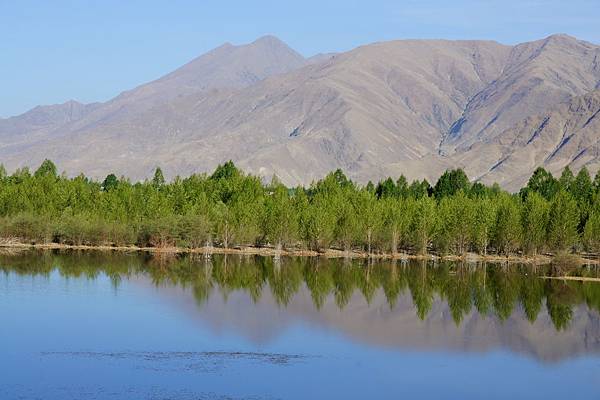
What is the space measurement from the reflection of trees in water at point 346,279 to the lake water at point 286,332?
0.21 meters

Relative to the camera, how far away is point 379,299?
206ft

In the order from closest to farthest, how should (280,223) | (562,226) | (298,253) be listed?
(562,226) < (280,223) < (298,253)

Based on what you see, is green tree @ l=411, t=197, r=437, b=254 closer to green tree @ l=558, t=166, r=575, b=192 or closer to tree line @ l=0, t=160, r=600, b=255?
tree line @ l=0, t=160, r=600, b=255

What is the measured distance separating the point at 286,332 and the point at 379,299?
46.6 feet

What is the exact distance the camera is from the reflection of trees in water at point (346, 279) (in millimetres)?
61688

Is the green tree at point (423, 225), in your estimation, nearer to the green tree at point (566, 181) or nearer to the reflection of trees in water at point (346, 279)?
the reflection of trees in water at point (346, 279)

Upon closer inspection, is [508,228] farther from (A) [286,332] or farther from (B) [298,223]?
(A) [286,332]

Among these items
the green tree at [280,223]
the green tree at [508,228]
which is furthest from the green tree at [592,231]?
the green tree at [280,223]

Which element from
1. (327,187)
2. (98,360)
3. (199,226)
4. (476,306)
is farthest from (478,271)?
(98,360)

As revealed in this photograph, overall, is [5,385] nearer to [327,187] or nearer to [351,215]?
[351,215]

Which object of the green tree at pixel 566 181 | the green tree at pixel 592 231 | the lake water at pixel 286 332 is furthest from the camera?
the green tree at pixel 566 181

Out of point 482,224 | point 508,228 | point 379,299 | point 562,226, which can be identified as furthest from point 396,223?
point 379,299

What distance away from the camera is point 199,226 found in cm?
9125

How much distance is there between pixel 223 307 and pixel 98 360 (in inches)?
645
